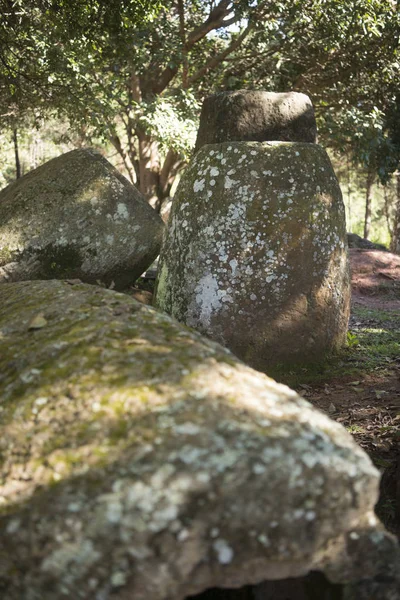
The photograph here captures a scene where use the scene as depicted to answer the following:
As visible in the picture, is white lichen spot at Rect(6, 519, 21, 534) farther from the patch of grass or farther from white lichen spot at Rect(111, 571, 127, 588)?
the patch of grass

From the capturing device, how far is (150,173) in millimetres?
16219

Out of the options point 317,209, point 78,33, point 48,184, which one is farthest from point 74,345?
point 78,33

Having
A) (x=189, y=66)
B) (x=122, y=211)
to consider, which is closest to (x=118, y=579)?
(x=122, y=211)

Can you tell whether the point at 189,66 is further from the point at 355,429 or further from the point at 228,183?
the point at 355,429

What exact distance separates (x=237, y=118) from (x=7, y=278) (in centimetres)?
335

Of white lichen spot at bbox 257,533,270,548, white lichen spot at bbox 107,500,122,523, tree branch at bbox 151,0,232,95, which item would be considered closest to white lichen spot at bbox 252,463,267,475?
white lichen spot at bbox 257,533,270,548

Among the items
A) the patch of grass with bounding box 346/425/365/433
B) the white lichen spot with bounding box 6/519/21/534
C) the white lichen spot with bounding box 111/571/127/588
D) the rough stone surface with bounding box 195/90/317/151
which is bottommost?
the patch of grass with bounding box 346/425/365/433

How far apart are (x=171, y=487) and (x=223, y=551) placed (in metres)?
0.27

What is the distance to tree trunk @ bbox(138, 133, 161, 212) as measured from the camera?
1584cm

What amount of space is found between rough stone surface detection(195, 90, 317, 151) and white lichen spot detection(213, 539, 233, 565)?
4.73 metres

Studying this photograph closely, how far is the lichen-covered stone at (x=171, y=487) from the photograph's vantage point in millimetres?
1758

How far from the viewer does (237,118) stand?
5.89m

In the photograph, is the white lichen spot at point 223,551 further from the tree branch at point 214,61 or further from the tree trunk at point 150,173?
the tree trunk at point 150,173

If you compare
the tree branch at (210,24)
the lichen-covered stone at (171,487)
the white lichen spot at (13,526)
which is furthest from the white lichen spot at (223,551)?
the tree branch at (210,24)
